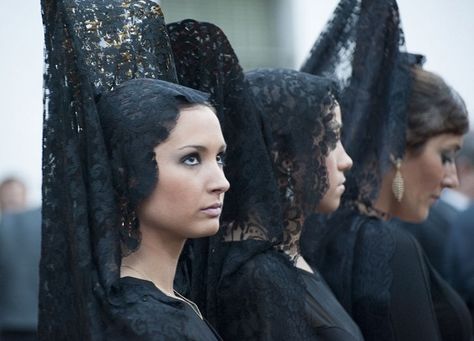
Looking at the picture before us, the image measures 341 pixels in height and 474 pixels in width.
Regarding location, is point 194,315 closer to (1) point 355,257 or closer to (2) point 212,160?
(2) point 212,160

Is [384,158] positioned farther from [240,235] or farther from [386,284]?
[240,235]

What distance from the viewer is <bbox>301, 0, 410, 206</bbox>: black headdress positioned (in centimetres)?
496

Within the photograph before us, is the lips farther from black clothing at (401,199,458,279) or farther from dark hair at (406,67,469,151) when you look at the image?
black clothing at (401,199,458,279)

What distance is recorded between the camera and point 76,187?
3.33m

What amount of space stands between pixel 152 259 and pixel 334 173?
1053 mm

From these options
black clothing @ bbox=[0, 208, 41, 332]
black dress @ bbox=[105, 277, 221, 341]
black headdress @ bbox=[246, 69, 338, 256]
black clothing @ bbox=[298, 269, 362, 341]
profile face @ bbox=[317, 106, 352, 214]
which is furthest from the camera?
black clothing @ bbox=[0, 208, 41, 332]

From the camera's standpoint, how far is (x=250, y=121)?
3.99m

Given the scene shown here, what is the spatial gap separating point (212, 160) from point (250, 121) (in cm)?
56

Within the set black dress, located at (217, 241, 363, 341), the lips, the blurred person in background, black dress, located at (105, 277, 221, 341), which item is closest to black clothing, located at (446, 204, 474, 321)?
the blurred person in background

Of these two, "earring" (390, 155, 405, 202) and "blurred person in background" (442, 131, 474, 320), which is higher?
"earring" (390, 155, 405, 202)

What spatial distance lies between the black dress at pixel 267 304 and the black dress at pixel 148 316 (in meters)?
0.48

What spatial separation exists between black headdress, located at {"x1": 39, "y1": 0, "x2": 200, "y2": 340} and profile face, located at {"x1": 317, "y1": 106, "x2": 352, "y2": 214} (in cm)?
98

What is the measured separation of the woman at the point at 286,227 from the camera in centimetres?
390

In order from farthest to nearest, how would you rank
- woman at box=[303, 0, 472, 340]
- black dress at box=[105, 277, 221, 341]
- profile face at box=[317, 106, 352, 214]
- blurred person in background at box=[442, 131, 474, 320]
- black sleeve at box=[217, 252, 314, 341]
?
blurred person in background at box=[442, 131, 474, 320], woman at box=[303, 0, 472, 340], profile face at box=[317, 106, 352, 214], black sleeve at box=[217, 252, 314, 341], black dress at box=[105, 277, 221, 341]
